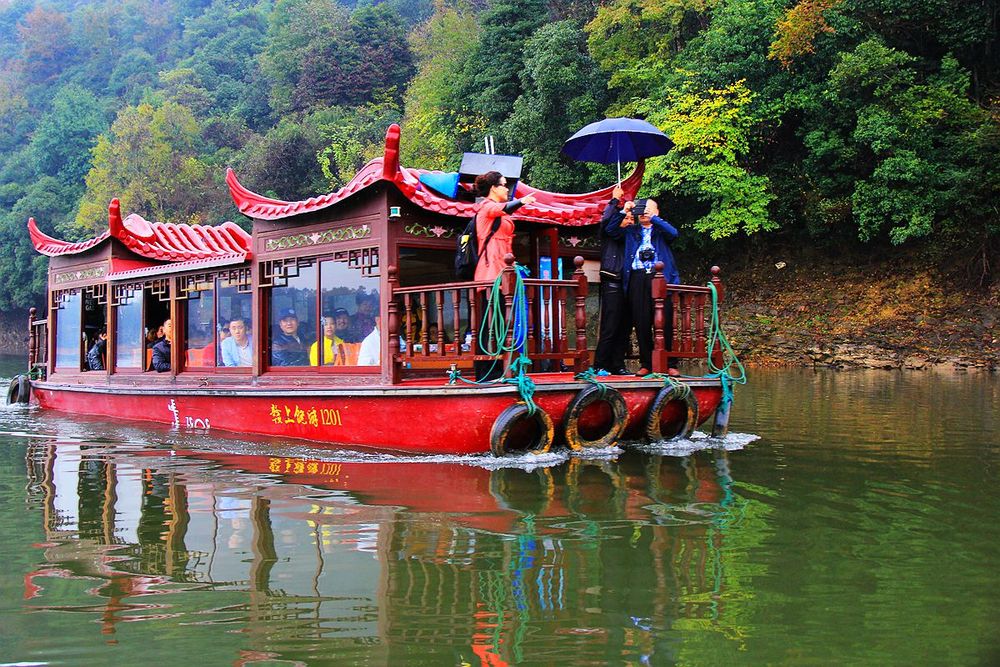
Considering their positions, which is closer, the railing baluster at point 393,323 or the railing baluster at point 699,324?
the railing baluster at point 393,323

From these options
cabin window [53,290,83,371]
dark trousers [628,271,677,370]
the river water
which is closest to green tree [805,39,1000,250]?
the river water

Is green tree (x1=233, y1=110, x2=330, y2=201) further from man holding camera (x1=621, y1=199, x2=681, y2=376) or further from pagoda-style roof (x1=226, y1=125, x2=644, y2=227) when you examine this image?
man holding camera (x1=621, y1=199, x2=681, y2=376)

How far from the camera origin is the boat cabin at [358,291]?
774 cm

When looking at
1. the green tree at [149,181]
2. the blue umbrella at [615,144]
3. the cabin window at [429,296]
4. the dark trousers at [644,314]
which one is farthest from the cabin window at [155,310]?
the green tree at [149,181]

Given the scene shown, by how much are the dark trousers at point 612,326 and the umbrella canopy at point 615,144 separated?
130 cm

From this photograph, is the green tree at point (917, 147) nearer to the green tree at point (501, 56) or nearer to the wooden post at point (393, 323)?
the green tree at point (501, 56)

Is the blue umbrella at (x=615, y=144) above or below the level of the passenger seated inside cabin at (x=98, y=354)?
above

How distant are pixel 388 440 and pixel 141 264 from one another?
5670 millimetres

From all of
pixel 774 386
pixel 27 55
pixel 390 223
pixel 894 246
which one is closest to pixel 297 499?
pixel 390 223

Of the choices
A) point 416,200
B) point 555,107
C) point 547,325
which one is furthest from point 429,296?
point 555,107

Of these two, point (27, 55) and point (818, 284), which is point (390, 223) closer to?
point (818, 284)

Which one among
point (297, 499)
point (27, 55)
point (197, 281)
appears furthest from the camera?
point (27, 55)

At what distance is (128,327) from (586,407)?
6.62 metres

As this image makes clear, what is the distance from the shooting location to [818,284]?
23.4 meters
